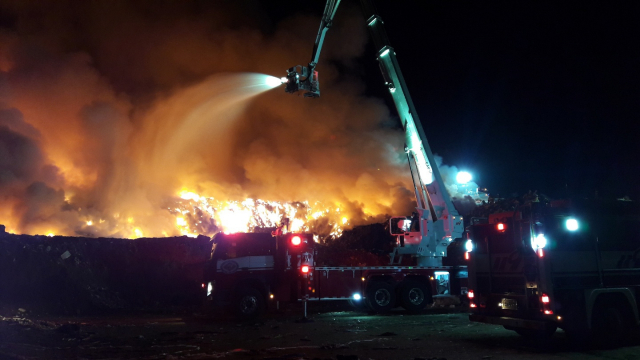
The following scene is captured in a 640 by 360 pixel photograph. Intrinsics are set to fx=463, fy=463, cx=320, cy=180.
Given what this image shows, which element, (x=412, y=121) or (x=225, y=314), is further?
(x=412, y=121)

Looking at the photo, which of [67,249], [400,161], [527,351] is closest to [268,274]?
[527,351]

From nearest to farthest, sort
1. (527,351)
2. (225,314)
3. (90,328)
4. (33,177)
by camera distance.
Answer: (527,351) → (90,328) → (225,314) → (33,177)

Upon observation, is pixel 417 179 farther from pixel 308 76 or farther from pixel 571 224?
pixel 571 224

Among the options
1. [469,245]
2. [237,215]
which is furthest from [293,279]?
[237,215]

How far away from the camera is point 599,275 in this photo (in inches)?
320

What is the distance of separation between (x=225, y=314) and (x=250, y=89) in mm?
18931

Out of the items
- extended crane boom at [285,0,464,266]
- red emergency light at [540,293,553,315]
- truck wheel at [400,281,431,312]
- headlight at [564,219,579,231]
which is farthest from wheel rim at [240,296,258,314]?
headlight at [564,219,579,231]

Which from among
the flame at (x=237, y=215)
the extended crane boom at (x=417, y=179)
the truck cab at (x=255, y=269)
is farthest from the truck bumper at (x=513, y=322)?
the flame at (x=237, y=215)

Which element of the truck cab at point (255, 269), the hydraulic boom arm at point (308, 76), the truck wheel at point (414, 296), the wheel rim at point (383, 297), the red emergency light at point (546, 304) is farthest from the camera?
the hydraulic boom arm at point (308, 76)

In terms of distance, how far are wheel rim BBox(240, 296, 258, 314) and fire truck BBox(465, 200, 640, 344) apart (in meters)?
6.42

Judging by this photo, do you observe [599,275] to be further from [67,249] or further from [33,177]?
[33,177]

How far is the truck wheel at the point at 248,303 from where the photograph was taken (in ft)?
42.9

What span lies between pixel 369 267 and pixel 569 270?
7.08 m

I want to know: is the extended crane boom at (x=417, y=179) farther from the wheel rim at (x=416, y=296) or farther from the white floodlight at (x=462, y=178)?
the white floodlight at (x=462, y=178)
